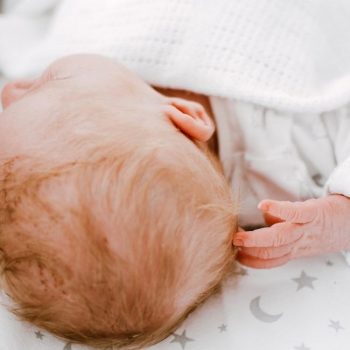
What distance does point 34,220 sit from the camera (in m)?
0.60

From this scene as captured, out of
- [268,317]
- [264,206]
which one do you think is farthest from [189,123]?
[268,317]

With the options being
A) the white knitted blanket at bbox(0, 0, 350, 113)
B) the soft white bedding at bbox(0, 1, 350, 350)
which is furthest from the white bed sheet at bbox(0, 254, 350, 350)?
the white knitted blanket at bbox(0, 0, 350, 113)

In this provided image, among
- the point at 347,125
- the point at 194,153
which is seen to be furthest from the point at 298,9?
the point at 194,153

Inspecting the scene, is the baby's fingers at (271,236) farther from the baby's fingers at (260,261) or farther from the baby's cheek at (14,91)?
the baby's cheek at (14,91)

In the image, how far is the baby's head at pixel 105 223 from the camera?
1.96 ft

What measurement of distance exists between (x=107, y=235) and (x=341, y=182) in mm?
335

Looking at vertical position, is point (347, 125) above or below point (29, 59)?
below

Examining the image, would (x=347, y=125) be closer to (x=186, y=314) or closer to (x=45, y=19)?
(x=186, y=314)

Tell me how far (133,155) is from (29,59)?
45 centimetres

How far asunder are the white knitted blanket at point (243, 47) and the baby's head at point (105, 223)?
212 mm

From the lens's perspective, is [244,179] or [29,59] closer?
[244,179]

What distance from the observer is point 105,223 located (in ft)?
1.96

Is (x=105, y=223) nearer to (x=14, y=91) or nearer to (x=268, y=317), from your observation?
(x=268, y=317)

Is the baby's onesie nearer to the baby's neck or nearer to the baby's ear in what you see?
the baby's neck
